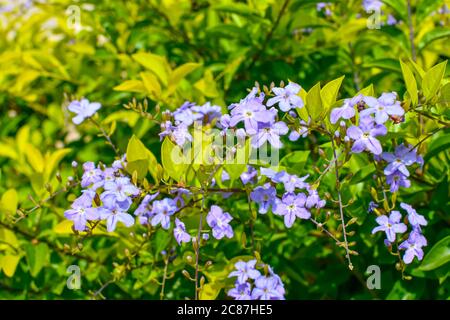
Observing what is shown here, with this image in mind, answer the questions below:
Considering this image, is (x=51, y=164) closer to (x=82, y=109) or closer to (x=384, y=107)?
(x=82, y=109)

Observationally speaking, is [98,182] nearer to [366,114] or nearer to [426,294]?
[366,114]

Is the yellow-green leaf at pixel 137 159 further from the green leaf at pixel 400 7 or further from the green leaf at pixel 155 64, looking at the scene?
the green leaf at pixel 400 7

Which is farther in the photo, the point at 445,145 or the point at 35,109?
the point at 35,109

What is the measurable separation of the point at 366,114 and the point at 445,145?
0.35 metres

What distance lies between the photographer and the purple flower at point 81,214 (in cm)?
146

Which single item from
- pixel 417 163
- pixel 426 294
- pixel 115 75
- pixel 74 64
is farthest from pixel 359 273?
pixel 74 64

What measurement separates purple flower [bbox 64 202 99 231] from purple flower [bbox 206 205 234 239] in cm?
26

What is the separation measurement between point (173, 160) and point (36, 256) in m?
0.60

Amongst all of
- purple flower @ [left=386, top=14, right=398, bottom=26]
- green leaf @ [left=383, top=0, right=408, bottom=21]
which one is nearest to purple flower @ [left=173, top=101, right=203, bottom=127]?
green leaf @ [left=383, top=0, right=408, bottom=21]

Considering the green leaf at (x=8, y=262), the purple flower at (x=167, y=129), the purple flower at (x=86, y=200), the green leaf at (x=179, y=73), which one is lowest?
the green leaf at (x=8, y=262)

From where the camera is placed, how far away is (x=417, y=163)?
5.23ft

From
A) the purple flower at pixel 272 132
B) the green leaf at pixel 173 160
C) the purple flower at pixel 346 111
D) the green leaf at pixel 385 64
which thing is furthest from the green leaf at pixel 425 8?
the green leaf at pixel 173 160

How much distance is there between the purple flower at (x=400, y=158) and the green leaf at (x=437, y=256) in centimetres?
23
